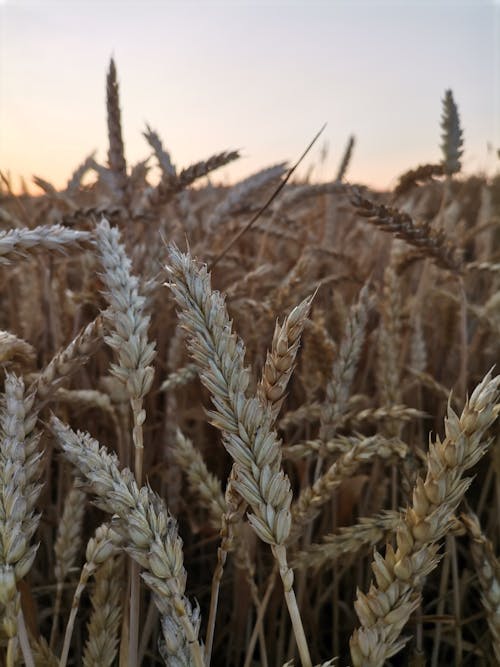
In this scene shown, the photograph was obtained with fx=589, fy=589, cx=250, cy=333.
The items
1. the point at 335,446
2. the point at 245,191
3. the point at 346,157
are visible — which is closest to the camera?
the point at 335,446

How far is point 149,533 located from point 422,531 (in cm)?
19

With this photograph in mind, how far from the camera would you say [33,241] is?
55 cm

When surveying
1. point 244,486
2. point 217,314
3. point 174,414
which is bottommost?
point 174,414

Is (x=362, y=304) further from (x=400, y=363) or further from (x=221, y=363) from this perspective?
(x=221, y=363)

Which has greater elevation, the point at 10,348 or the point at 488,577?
the point at 10,348

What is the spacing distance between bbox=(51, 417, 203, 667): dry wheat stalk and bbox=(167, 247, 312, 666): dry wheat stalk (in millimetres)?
69

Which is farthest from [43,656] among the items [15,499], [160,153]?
[160,153]

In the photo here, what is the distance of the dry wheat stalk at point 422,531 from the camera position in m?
0.39

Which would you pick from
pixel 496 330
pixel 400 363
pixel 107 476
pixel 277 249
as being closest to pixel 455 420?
pixel 107 476

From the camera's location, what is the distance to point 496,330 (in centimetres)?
123

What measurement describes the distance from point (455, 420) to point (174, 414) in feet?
2.09

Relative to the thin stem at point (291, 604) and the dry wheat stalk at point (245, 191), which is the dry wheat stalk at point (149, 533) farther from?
the dry wheat stalk at point (245, 191)

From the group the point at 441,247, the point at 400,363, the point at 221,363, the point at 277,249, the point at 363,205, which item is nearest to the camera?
the point at 221,363

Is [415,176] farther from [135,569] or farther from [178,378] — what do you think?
[135,569]
